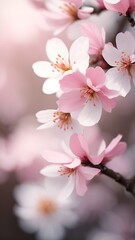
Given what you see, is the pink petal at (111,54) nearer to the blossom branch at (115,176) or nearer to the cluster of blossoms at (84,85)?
the cluster of blossoms at (84,85)

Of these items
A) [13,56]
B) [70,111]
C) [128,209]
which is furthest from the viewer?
[13,56]

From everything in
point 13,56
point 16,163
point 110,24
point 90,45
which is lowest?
point 16,163

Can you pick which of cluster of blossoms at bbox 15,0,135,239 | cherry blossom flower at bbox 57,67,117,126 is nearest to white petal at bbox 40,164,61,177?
cluster of blossoms at bbox 15,0,135,239

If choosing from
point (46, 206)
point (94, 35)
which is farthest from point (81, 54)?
point (46, 206)

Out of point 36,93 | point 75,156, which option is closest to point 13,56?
point 36,93

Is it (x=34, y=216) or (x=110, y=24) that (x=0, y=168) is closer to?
(x=34, y=216)

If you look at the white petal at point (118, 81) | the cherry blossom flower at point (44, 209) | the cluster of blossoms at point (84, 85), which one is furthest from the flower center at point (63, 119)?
the cherry blossom flower at point (44, 209)

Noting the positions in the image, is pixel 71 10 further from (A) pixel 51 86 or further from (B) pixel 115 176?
(B) pixel 115 176

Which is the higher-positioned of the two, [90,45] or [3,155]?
[90,45]
